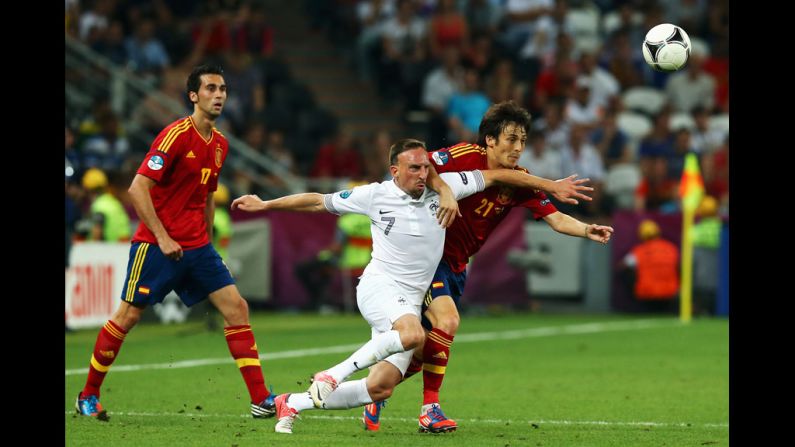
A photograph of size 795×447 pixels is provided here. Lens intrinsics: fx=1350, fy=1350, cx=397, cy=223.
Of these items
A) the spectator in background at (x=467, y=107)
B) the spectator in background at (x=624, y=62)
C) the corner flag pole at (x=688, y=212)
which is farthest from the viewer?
the spectator in background at (x=624, y=62)

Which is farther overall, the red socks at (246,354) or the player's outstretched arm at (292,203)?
the red socks at (246,354)

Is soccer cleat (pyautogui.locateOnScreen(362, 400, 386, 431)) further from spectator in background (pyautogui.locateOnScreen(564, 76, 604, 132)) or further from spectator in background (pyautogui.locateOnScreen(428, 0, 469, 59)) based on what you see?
spectator in background (pyautogui.locateOnScreen(428, 0, 469, 59))

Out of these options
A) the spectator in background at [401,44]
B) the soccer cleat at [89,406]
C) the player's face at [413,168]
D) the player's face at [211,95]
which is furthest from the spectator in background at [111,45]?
the player's face at [413,168]

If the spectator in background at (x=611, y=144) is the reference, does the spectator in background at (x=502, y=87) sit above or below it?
above

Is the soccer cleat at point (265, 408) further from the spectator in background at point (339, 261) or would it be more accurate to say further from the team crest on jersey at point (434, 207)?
the spectator in background at point (339, 261)

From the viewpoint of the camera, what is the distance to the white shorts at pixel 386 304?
8539mm

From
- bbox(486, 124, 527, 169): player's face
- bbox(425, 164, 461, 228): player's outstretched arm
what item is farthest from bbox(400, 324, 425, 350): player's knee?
bbox(486, 124, 527, 169): player's face

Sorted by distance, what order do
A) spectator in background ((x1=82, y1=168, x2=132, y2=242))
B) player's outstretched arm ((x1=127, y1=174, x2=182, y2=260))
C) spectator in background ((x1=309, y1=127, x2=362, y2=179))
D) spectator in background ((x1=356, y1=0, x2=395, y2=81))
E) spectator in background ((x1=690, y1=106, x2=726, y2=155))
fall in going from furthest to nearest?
spectator in background ((x1=356, y1=0, x2=395, y2=81))
spectator in background ((x1=690, y1=106, x2=726, y2=155))
spectator in background ((x1=309, y1=127, x2=362, y2=179))
spectator in background ((x1=82, y1=168, x2=132, y2=242))
player's outstretched arm ((x1=127, y1=174, x2=182, y2=260))

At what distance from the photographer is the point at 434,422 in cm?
871

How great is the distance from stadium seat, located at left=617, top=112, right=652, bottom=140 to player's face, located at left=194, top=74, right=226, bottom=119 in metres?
15.8

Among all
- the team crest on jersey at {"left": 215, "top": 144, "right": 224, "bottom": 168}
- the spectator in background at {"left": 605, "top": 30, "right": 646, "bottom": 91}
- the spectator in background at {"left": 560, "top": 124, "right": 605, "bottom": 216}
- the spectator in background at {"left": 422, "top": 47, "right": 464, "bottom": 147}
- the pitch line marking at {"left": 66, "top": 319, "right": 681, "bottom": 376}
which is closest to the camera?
the team crest on jersey at {"left": 215, "top": 144, "right": 224, "bottom": 168}

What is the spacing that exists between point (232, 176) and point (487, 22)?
671 cm

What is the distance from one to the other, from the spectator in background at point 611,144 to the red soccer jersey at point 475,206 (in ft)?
47.2

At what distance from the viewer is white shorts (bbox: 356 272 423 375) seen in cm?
854
